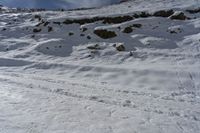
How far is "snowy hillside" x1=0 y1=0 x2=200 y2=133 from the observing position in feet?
25.2

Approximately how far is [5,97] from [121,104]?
3.83 meters

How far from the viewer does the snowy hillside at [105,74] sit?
25.2 feet

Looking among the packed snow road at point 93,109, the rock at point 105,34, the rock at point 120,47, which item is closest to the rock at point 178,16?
the rock at point 105,34

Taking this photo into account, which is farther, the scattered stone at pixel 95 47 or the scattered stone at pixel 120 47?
the scattered stone at pixel 95 47

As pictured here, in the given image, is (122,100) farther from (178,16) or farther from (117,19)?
(117,19)

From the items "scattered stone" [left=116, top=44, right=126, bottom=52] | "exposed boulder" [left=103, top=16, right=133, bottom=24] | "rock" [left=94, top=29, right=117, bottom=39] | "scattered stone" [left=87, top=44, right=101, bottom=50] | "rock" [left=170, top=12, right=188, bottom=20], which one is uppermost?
"rock" [left=170, top=12, right=188, bottom=20]

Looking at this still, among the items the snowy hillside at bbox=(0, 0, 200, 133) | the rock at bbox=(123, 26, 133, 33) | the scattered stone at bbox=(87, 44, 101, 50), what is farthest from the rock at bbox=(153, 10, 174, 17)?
the scattered stone at bbox=(87, 44, 101, 50)

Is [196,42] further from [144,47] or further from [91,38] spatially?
[91,38]

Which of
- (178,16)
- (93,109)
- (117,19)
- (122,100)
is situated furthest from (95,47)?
(93,109)

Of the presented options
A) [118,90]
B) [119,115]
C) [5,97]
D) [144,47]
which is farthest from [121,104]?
[144,47]

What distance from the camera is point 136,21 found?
18.3 metres

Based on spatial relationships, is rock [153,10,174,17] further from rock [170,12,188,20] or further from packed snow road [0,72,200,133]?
packed snow road [0,72,200,133]

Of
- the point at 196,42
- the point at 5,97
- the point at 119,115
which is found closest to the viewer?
the point at 119,115

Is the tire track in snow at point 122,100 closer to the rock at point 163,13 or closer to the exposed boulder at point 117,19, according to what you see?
the exposed boulder at point 117,19
